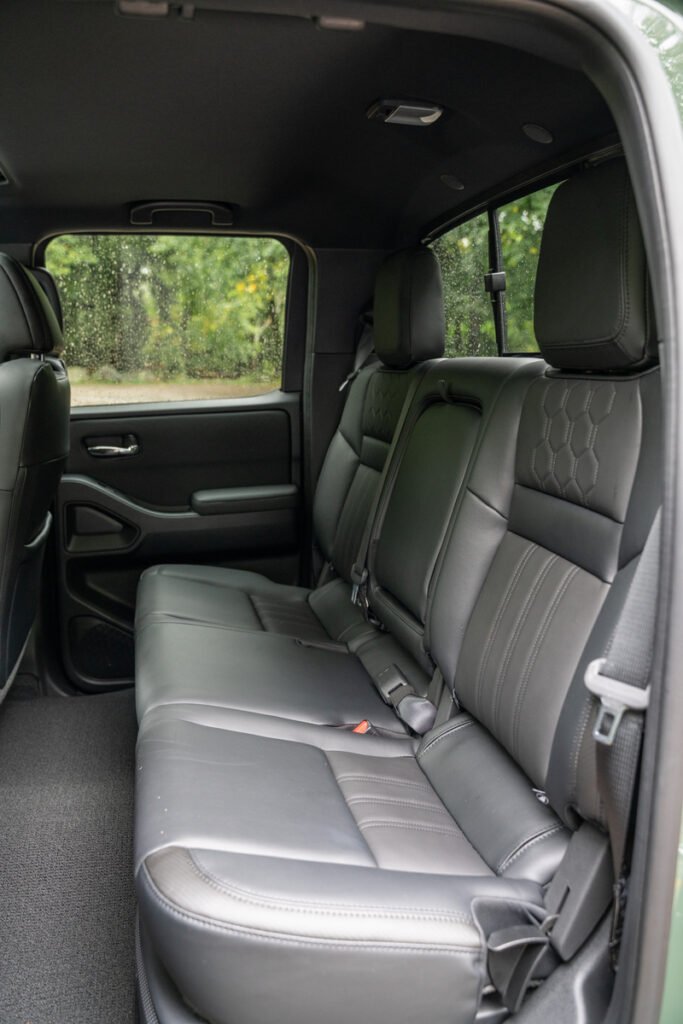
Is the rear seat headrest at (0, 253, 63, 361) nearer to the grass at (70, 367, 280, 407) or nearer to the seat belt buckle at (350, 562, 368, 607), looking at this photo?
the grass at (70, 367, 280, 407)

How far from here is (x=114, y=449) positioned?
327 cm

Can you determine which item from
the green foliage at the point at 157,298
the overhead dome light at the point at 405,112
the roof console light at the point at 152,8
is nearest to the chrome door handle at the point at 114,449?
the green foliage at the point at 157,298

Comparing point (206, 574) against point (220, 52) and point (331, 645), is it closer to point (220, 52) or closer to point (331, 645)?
point (331, 645)

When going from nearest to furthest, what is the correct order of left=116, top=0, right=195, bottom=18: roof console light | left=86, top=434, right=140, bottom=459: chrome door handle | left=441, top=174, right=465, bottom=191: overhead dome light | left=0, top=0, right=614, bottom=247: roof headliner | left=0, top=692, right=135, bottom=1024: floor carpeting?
left=116, top=0, right=195, bottom=18: roof console light → left=0, top=692, right=135, bottom=1024: floor carpeting → left=0, top=0, right=614, bottom=247: roof headliner → left=441, top=174, right=465, bottom=191: overhead dome light → left=86, top=434, right=140, bottom=459: chrome door handle

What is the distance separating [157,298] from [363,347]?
0.75 meters

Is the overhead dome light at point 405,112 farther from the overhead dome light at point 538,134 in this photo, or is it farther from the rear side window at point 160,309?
the rear side window at point 160,309

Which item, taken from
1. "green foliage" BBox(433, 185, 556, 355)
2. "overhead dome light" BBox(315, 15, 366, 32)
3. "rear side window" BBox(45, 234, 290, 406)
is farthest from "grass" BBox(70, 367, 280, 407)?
"overhead dome light" BBox(315, 15, 366, 32)

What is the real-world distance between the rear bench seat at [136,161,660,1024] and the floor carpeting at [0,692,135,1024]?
35 cm

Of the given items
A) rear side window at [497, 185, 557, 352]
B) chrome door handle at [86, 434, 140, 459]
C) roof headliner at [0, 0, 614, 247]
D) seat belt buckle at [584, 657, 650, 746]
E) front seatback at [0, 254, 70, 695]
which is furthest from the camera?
chrome door handle at [86, 434, 140, 459]

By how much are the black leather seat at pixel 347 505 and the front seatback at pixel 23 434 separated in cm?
35

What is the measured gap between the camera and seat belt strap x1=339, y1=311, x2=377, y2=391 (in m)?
3.38

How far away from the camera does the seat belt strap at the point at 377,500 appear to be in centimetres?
266

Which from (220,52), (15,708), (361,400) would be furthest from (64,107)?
(15,708)

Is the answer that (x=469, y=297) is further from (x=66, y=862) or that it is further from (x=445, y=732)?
(x=66, y=862)
